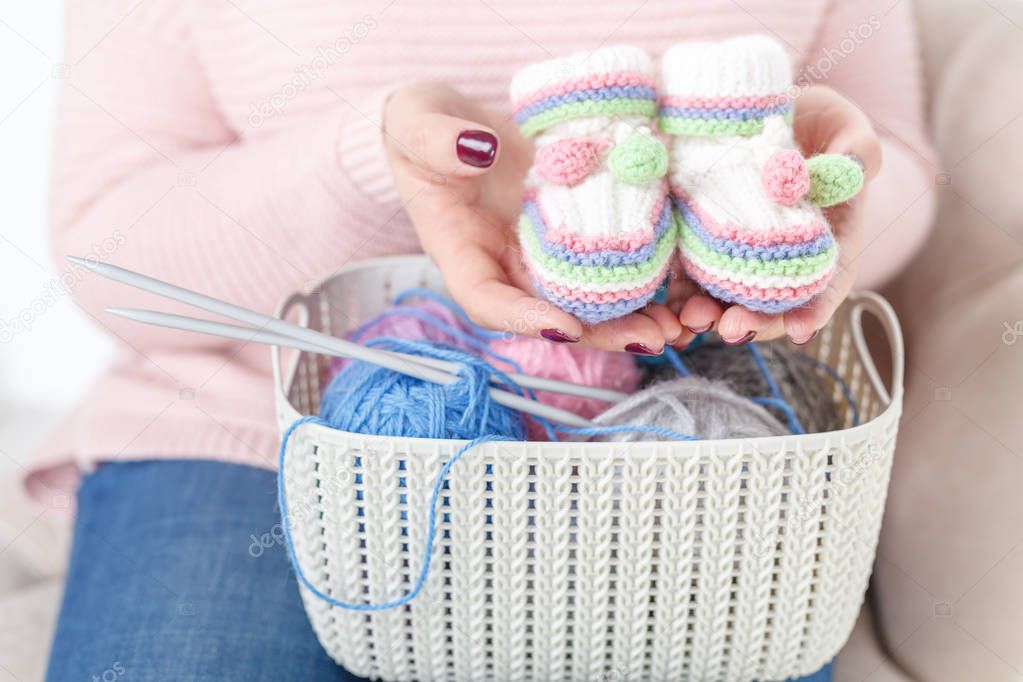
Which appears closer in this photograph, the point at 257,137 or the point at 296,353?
the point at 296,353

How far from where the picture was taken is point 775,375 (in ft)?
1.95

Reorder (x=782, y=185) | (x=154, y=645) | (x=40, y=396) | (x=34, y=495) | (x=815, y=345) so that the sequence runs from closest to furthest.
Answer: (x=782, y=185), (x=154, y=645), (x=815, y=345), (x=34, y=495), (x=40, y=396)

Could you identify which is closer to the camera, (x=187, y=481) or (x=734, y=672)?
(x=734, y=672)

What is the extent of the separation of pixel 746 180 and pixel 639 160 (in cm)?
6

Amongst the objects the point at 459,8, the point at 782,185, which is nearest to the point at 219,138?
the point at 459,8

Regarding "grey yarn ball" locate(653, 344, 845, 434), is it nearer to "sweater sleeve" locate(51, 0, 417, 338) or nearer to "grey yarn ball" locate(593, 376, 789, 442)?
"grey yarn ball" locate(593, 376, 789, 442)

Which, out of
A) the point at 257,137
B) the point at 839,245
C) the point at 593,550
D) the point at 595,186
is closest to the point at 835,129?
the point at 839,245

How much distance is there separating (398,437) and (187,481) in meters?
0.32

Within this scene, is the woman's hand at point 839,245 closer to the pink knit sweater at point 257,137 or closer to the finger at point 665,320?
the finger at point 665,320

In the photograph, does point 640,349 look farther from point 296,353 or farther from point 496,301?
point 296,353

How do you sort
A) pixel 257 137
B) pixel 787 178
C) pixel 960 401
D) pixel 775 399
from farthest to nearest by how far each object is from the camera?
pixel 257 137 < pixel 960 401 < pixel 775 399 < pixel 787 178

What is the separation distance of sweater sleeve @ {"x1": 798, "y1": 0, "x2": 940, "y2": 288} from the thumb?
0.37 metres

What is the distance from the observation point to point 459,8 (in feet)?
2.31

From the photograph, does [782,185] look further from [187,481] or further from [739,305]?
[187,481]
